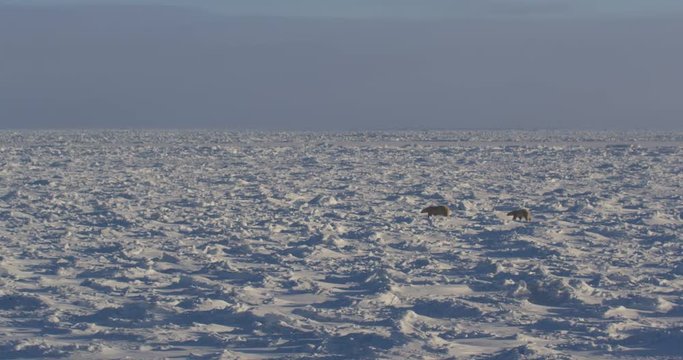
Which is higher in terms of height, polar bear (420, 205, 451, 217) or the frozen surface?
polar bear (420, 205, 451, 217)

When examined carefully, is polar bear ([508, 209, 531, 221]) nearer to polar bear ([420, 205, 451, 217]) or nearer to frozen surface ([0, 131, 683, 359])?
frozen surface ([0, 131, 683, 359])

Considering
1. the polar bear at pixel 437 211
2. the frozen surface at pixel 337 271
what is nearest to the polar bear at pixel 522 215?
the frozen surface at pixel 337 271

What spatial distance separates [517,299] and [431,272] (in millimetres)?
1463

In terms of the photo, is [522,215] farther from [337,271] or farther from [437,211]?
[337,271]

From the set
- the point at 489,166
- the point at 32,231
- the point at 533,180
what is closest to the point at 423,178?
the point at 533,180

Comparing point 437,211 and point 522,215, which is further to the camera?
point 437,211

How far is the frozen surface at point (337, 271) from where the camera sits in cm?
684

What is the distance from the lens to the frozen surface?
22.4 ft

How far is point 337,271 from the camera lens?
31.8 feet

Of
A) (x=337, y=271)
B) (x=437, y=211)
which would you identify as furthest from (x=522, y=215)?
(x=337, y=271)

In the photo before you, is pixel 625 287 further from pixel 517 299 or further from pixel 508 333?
pixel 508 333

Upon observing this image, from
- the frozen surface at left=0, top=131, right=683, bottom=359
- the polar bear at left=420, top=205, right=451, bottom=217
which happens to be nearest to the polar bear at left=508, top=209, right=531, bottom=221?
the frozen surface at left=0, top=131, right=683, bottom=359

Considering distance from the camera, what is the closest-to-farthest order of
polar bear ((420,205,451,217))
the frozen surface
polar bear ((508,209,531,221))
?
the frozen surface, polar bear ((508,209,531,221)), polar bear ((420,205,451,217))

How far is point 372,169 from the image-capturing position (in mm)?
25625
